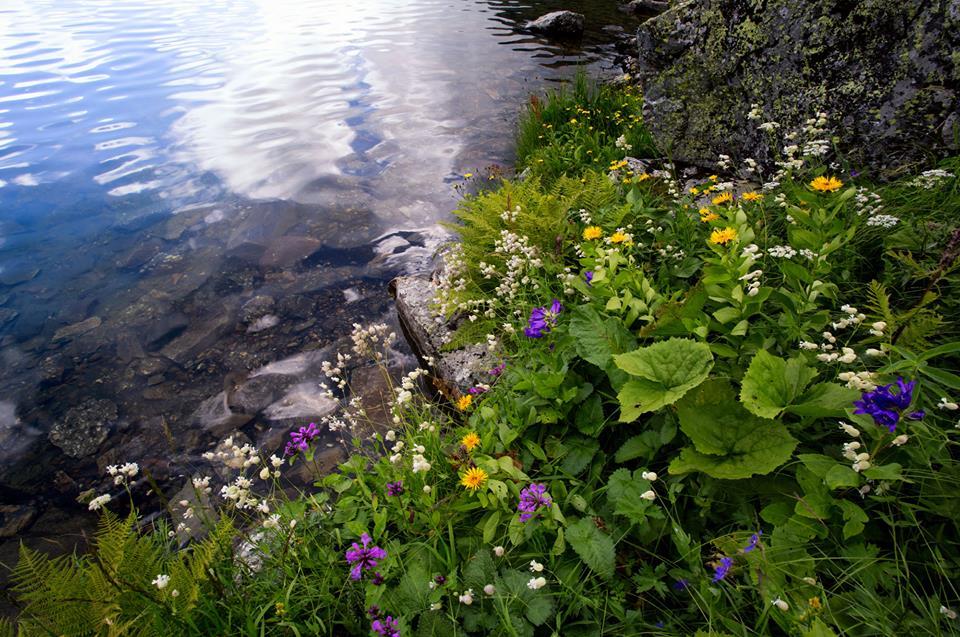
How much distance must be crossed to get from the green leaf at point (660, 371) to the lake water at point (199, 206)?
411 centimetres

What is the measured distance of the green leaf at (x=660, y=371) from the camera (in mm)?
2049

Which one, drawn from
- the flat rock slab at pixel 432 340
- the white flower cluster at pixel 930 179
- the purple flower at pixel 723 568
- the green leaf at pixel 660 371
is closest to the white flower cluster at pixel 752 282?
the green leaf at pixel 660 371

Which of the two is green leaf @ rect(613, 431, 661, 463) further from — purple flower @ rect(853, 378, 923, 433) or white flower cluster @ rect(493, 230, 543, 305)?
white flower cluster @ rect(493, 230, 543, 305)

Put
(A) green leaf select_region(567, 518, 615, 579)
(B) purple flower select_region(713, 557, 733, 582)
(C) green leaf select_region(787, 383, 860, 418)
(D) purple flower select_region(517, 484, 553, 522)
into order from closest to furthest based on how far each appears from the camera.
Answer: (B) purple flower select_region(713, 557, 733, 582) < (C) green leaf select_region(787, 383, 860, 418) < (A) green leaf select_region(567, 518, 615, 579) < (D) purple flower select_region(517, 484, 553, 522)

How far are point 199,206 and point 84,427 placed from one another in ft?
14.2

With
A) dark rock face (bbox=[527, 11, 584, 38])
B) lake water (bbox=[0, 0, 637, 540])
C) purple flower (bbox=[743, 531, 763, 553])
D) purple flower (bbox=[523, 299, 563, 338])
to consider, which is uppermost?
purple flower (bbox=[743, 531, 763, 553])

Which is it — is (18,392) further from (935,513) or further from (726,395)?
(935,513)

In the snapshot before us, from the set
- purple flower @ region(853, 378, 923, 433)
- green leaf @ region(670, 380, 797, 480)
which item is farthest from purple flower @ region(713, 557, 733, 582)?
purple flower @ region(853, 378, 923, 433)

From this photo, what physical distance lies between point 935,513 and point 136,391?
6.08 meters

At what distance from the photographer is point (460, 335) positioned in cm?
394

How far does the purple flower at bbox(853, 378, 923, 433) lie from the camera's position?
1.53 metres

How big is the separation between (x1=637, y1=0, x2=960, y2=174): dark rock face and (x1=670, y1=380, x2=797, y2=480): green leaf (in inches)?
124

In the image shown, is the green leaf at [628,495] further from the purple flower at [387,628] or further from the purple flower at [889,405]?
the purple flower at [387,628]

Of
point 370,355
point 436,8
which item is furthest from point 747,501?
point 436,8
